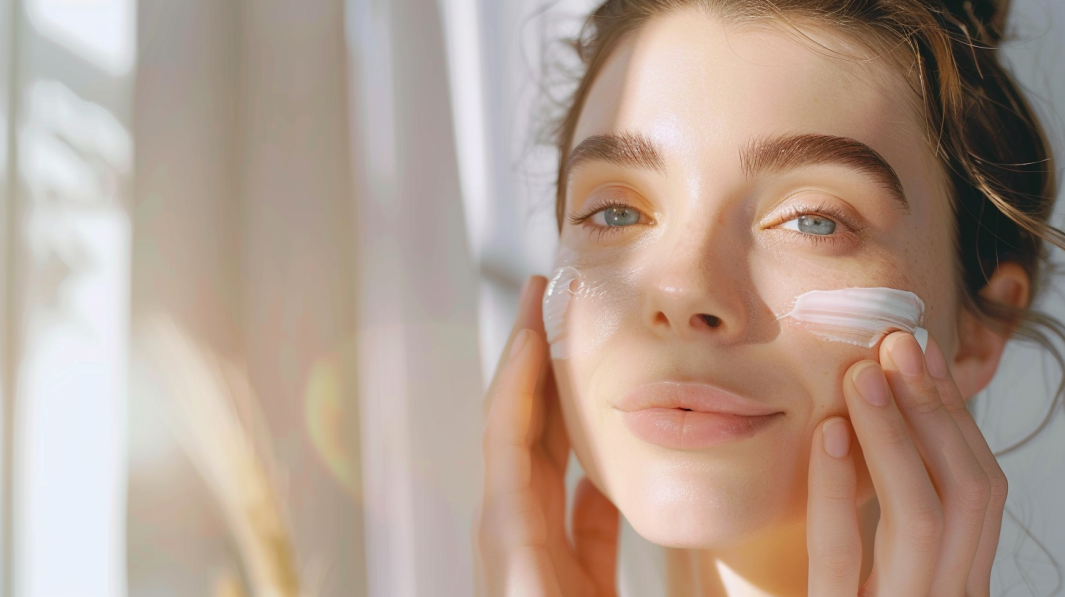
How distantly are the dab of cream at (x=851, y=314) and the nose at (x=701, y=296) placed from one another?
5 centimetres

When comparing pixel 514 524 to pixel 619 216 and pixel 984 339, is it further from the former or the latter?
pixel 984 339

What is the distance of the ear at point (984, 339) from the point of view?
35.0 inches

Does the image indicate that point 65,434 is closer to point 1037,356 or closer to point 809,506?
point 809,506

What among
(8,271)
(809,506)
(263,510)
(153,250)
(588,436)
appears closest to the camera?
(809,506)

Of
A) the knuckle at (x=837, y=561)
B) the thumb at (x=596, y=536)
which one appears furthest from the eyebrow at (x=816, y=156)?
the thumb at (x=596, y=536)

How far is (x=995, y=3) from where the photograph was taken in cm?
95

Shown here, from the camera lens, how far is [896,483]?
0.75 meters

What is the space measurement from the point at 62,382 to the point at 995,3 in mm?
1227

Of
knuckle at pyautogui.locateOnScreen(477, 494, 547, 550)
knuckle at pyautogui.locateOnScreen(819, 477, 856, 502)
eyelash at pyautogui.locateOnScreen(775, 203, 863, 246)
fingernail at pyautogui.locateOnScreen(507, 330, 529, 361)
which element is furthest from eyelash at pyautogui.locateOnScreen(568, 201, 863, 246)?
knuckle at pyautogui.locateOnScreen(477, 494, 547, 550)

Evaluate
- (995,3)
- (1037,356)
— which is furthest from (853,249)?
(1037,356)

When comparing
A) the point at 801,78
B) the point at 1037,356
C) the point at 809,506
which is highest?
the point at 801,78

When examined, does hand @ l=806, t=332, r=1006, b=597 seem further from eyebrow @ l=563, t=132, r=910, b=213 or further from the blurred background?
the blurred background

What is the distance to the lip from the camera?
0.75 meters

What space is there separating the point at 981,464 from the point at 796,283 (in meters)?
0.25
